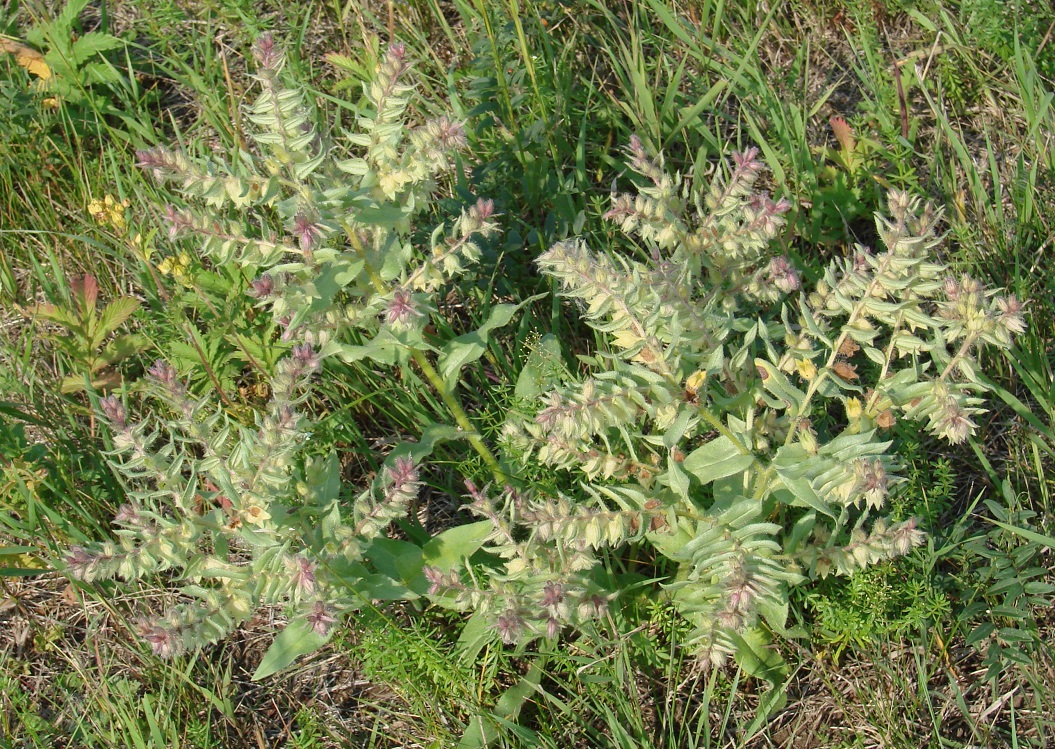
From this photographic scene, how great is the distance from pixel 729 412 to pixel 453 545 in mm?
893

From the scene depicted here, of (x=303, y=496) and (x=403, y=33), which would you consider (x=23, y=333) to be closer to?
(x=303, y=496)

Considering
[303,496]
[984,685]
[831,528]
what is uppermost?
[303,496]

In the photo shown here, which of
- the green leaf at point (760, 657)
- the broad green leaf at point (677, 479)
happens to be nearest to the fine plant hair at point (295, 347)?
the broad green leaf at point (677, 479)

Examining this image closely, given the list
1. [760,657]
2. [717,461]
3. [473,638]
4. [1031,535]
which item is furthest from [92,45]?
[1031,535]

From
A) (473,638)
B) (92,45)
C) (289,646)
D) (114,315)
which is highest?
(92,45)

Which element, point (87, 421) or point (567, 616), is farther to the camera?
point (87, 421)

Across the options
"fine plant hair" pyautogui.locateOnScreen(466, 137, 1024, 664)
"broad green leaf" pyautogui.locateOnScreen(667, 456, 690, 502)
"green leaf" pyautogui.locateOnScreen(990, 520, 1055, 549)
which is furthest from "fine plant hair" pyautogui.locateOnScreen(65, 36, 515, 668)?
"green leaf" pyautogui.locateOnScreen(990, 520, 1055, 549)

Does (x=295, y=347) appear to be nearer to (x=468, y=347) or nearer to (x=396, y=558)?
(x=468, y=347)

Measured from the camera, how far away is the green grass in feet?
9.27

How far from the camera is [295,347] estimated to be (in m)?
2.50

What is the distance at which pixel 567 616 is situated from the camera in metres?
2.50

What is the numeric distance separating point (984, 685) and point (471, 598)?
4.93ft

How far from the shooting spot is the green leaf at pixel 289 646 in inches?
106

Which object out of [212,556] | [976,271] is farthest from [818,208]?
[212,556]
